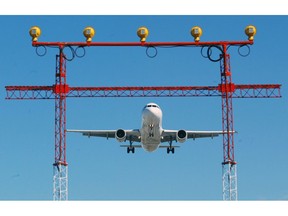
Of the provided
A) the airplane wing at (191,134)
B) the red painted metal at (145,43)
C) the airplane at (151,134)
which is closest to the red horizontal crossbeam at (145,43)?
the red painted metal at (145,43)

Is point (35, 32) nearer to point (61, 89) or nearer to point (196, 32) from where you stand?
point (61, 89)

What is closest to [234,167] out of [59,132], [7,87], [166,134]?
[166,134]

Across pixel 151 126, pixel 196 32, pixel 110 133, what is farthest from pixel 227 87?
pixel 110 133

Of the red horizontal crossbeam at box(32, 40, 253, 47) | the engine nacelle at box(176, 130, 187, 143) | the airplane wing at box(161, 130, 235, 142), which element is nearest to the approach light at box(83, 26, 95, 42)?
the red horizontal crossbeam at box(32, 40, 253, 47)

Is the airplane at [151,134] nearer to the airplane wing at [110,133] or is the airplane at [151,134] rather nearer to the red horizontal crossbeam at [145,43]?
the airplane wing at [110,133]

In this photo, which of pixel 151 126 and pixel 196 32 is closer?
pixel 151 126

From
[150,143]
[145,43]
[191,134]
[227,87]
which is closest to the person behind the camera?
[145,43]
